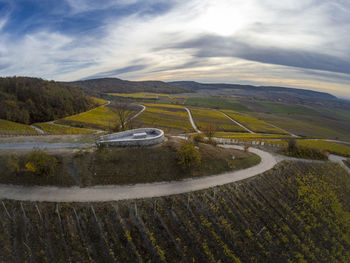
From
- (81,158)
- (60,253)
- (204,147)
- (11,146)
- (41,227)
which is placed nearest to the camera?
(60,253)

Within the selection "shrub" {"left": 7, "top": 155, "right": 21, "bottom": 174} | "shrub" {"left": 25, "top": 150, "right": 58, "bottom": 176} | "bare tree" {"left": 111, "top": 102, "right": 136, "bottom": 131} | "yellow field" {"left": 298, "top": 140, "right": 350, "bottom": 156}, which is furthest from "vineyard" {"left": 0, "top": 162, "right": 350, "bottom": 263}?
"yellow field" {"left": 298, "top": 140, "right": 350, "bottom": 156}

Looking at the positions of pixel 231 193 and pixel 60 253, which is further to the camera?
pixel 231 193

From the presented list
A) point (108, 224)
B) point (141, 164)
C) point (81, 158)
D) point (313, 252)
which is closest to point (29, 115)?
point (81, 158)

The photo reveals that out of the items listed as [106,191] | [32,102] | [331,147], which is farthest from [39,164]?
[32,102]

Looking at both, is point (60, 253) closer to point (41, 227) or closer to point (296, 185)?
point (41, 227)

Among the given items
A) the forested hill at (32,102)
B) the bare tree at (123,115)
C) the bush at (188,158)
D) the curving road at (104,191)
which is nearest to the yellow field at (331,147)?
the bush at (188,158)

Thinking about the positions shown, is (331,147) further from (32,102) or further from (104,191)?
(32,102)

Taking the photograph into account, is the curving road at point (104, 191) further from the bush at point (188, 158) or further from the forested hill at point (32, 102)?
the forested hill at point (32, 102)
